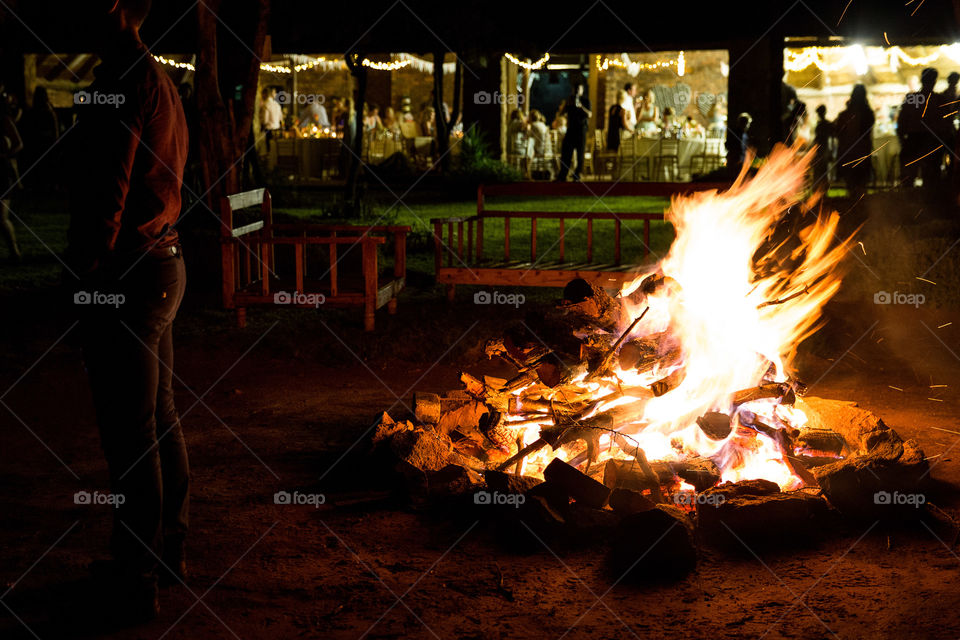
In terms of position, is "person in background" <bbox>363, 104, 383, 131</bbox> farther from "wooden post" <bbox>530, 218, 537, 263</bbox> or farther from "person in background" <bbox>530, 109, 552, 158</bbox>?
"wooden post" <bbox>530, 218, 537, 263</bbox>

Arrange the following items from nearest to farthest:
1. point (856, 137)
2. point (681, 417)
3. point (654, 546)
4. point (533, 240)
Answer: point (654, 546)
point (681, 417)
point (533, 240)
point (856, 137)

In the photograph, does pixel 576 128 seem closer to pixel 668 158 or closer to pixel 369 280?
pixel 668 158

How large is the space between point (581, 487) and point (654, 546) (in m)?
0.55

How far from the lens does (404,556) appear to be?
13.2ft

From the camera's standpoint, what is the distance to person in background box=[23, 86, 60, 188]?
19.9 metres

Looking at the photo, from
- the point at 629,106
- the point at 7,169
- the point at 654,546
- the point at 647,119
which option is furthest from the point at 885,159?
the point at 654,546

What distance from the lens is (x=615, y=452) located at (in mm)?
4996

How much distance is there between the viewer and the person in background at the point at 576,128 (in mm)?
19781

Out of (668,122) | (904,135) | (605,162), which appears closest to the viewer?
(904,135)

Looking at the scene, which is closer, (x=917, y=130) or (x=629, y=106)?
(x=917, y=130)

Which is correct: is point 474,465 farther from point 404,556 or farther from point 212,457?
point 212,457

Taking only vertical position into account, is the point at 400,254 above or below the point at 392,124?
below

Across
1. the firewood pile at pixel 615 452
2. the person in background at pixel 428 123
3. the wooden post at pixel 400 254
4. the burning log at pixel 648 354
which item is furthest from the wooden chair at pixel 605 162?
the burning log at pixel 648 354

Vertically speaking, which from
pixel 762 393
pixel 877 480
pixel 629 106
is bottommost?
pixel 877 480
